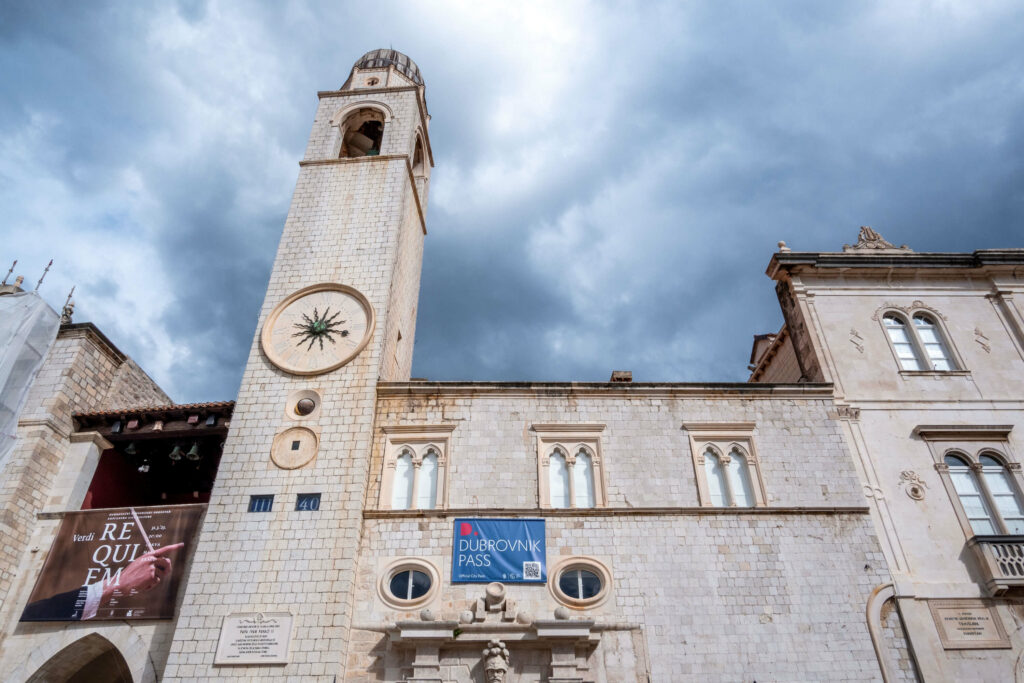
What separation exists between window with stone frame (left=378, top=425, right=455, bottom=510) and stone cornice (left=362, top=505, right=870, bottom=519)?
24 centimetres

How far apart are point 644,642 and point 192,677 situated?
8138 mm

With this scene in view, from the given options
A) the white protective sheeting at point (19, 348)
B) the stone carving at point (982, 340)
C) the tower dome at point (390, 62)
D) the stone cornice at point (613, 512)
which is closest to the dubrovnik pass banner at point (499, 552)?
the stone cornice at point (613, 512)

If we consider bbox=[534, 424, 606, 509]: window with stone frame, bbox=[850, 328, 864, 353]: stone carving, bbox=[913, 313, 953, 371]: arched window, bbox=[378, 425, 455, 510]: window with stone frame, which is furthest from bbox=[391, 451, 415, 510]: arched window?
bbox=[913, 313, 953, 371]: arched window

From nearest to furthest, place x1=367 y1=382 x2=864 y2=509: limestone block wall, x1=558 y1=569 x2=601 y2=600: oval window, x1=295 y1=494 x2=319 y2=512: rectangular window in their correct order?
x1=558 y1=569 x2=601 y2=600: oval window < x1=295 y1=494 x2=319 y2=512: rectangular window < x1=367 y1=382 x2=864 y2=509: limestone block wall

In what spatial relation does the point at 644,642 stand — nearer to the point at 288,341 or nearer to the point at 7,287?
the point at 288,341

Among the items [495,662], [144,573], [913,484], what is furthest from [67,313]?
[913,484]

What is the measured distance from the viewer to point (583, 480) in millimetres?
14516

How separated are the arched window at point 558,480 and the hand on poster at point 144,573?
25.6ft

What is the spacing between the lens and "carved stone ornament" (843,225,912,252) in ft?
61.2

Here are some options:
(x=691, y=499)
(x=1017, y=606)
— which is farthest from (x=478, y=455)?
(x=1017, y=606)

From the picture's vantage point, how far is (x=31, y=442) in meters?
14.9

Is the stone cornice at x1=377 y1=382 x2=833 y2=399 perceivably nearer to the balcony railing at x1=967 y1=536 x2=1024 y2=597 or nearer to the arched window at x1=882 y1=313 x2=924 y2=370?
the arched window at x1=882 y1=313 x2=924 y2=370

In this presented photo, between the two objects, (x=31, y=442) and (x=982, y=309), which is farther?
(x=982, y=309)

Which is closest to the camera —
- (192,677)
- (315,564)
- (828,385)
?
(192,677)
